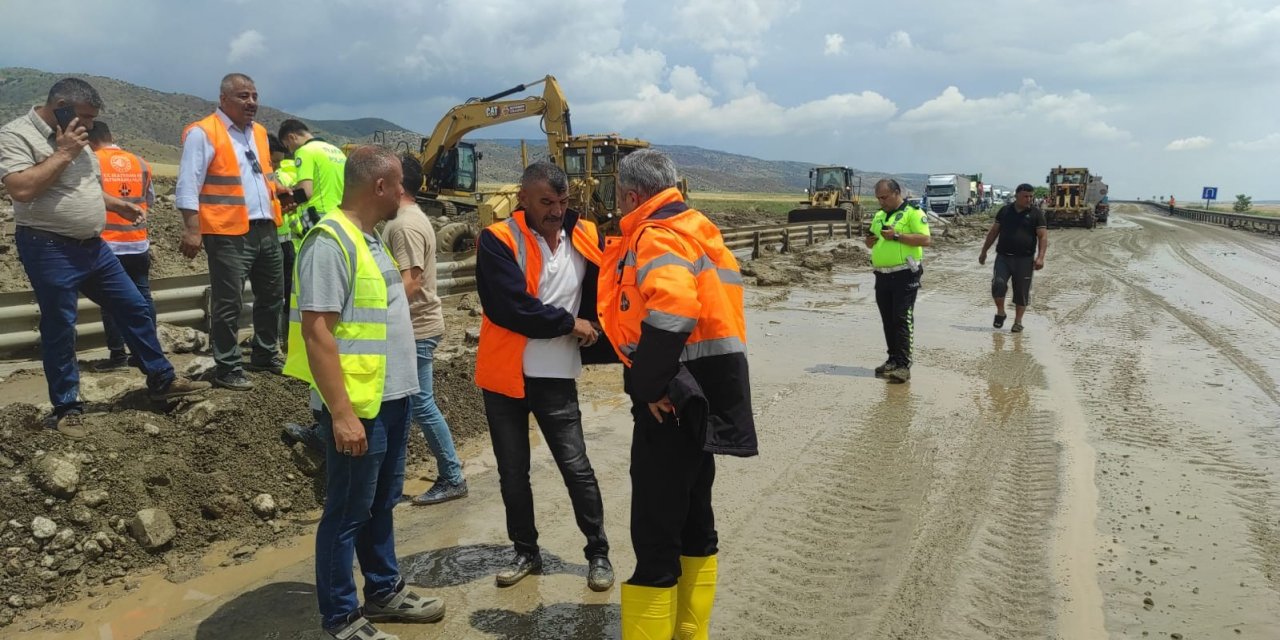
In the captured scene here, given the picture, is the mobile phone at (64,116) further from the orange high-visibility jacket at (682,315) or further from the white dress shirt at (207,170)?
the orange high-visibility jacket at (682,315)

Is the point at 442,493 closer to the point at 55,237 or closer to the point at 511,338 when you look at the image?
the point at 511,338

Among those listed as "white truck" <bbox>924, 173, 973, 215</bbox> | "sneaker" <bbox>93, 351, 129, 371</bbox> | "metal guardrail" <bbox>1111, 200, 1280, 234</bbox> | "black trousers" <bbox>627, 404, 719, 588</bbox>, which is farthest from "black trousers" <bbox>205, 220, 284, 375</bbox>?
"white truck" <bbox>924, 173, 973, 215</bbox>

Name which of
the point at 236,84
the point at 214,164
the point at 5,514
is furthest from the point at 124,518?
the point at 236,84

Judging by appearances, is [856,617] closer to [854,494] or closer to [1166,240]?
[854,494]

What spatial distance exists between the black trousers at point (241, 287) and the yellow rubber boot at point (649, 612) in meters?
3.42

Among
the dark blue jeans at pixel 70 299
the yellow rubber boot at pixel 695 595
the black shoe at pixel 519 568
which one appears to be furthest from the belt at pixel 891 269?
the dark blue jeans at pixel 70 299

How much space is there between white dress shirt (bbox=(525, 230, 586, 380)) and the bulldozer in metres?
30.3

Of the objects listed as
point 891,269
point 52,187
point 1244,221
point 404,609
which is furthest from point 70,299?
point 1244,221

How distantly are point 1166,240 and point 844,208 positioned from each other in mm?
11892

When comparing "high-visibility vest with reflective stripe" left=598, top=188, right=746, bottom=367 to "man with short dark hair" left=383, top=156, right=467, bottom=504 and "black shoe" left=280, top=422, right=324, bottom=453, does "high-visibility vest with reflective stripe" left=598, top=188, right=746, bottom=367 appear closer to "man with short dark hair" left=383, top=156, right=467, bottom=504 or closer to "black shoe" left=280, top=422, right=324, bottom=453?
"man with short dark hair" left=383, top=156, right=467, bottom=504

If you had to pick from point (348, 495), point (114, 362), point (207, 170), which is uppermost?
point (207, 170)

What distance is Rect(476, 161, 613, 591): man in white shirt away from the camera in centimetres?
340

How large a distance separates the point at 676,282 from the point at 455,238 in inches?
515

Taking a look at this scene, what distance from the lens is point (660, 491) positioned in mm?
2840
